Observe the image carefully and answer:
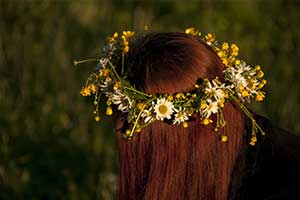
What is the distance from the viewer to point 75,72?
5562 millimetres

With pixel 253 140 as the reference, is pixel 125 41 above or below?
above

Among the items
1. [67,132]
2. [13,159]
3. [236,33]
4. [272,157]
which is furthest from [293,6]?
[272,157]

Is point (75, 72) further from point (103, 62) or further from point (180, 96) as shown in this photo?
point (180, 96)

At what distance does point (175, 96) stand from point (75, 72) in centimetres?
342

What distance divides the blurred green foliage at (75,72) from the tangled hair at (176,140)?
162 centimetres

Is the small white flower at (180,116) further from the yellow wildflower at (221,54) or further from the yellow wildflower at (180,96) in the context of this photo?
the yellow wildflower at (221,54)

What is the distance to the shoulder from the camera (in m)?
2.46

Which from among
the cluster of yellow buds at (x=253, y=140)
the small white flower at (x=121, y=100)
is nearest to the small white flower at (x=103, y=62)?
the small white flower at (x=121, y=100)

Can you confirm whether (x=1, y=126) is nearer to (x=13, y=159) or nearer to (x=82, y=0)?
(x=13, y=159)

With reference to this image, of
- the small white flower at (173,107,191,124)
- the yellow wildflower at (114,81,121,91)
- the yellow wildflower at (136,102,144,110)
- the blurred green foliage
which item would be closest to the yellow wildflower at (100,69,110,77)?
the yellow wildflower at (114,81,121,91)

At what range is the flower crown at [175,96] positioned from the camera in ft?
7.29

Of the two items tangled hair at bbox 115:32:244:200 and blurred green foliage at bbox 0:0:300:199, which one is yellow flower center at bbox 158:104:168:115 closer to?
tangled hair at bbox 115:32:244:200

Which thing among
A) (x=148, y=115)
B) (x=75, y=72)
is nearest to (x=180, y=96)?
(x=148, y=115)

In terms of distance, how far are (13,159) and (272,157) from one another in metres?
2.39
